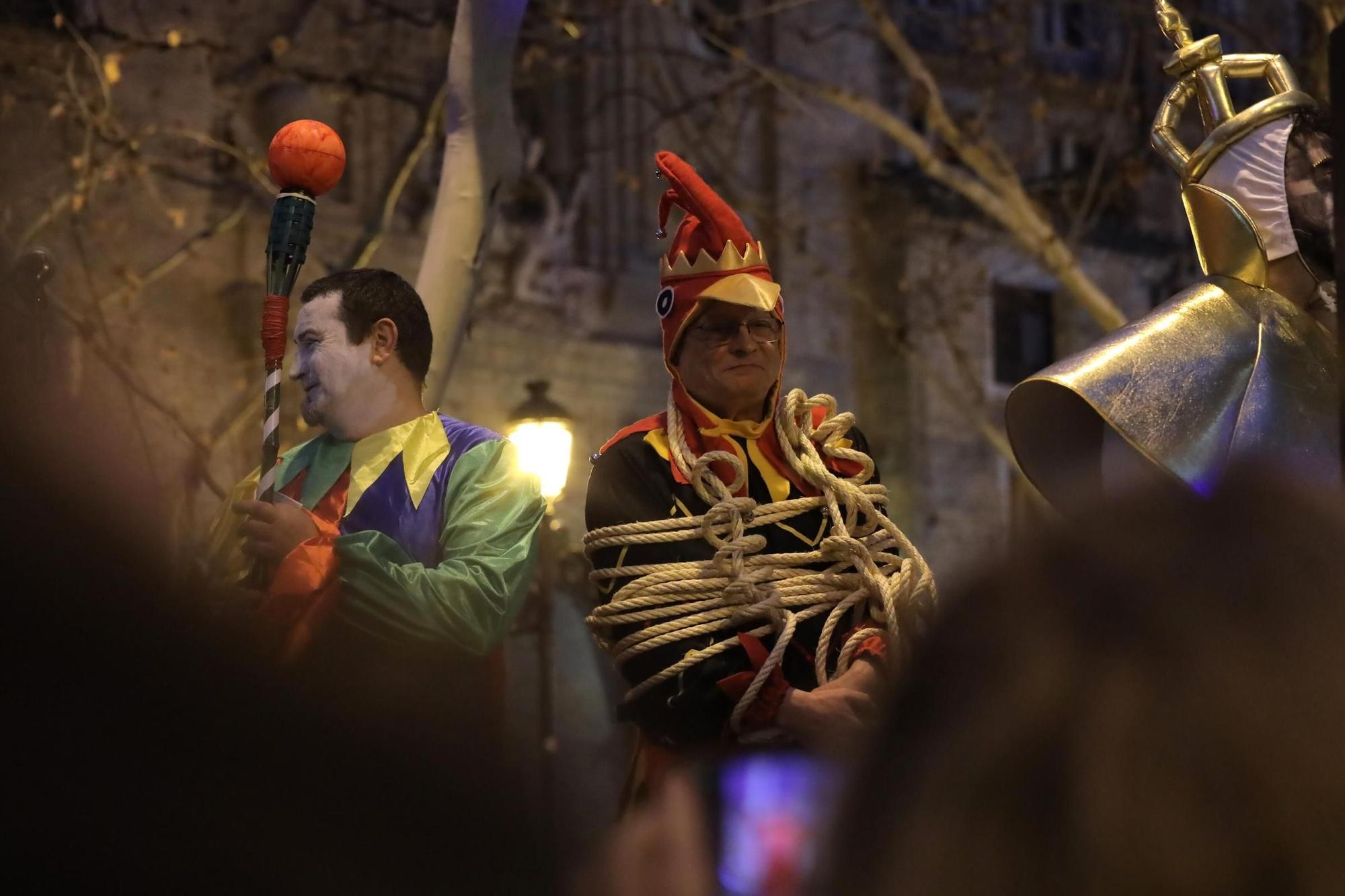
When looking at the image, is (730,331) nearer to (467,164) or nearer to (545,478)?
(467,164)

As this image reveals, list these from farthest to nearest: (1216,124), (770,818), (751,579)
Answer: (1216,124) < (751,579) < (770,818)

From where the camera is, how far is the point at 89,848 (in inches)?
40.1

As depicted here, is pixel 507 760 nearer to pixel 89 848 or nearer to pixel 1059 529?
pixel 89 848

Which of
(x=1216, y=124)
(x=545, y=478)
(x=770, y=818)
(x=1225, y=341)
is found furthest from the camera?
(x=545, y=478)

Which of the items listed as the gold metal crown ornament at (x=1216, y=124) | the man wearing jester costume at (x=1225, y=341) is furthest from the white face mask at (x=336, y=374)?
the gold metal crown ornament at (x=1216, y=124)

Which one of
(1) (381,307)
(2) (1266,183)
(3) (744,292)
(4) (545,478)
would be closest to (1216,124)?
(2) (1266,183)

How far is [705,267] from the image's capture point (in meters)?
2.95

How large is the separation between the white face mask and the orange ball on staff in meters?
0.19

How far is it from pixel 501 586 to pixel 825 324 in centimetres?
1128

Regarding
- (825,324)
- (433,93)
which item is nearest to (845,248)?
(825,324)

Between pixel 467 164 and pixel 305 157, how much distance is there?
5.19 ft

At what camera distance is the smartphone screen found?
1.08m

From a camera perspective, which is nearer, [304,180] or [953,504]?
[304,180]

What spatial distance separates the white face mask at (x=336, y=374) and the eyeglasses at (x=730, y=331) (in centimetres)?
52
